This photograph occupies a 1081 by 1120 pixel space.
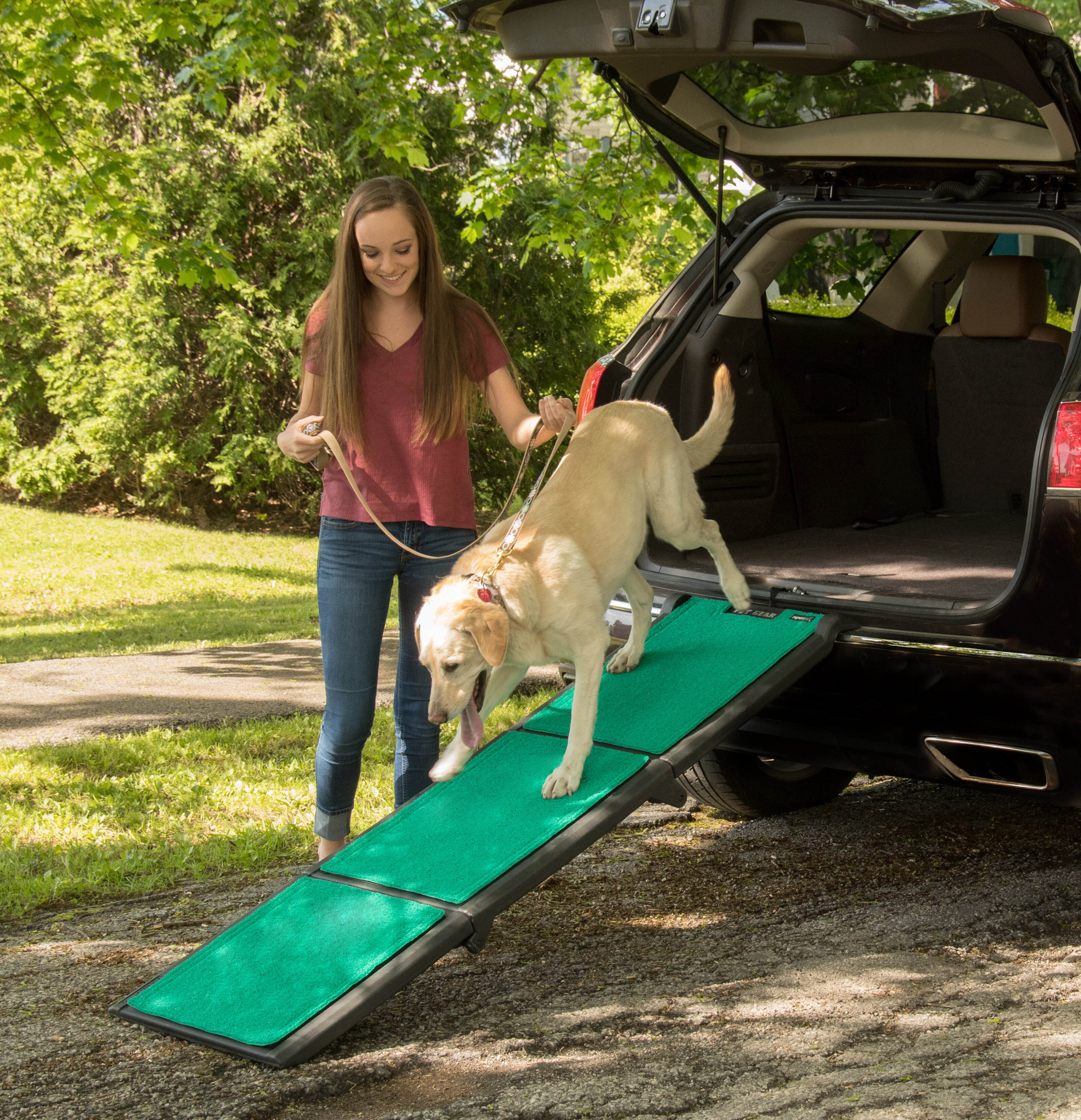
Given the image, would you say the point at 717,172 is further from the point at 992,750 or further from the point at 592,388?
the point at 992,750

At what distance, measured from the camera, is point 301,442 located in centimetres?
360

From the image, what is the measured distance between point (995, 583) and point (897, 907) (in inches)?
52.3

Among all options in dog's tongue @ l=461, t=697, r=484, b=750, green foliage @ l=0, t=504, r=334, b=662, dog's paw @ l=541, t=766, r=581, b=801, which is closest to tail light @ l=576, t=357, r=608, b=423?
dog's tongue @ l=461, t=697, r=484, b=750

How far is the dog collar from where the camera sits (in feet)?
11.4

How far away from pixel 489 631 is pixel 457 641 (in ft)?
0.32

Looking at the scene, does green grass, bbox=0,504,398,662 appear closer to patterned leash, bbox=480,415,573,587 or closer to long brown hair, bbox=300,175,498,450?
patterned leash, bbox=480,415,573,587

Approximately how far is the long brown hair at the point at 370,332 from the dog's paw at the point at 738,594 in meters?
1.13

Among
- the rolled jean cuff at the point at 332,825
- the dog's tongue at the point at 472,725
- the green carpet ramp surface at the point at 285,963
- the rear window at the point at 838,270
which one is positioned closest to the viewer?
the green carpet ramp surface at the point at 285,963

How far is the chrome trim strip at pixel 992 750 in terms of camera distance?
3309 mm

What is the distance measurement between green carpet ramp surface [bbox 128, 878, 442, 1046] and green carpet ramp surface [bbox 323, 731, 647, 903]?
101 mm

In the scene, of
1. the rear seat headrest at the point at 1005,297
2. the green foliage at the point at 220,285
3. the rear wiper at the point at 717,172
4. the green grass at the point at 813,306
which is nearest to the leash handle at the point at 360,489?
the rear wiper at the point at 717,172

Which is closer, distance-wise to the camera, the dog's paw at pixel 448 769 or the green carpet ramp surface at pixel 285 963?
the green carpet ramp surface at pixel 285 963

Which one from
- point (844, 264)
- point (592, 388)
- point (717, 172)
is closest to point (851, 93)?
point (717, 172)

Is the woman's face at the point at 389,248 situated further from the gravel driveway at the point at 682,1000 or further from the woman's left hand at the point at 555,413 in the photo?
the gravel driveway at the point at 682,1000
